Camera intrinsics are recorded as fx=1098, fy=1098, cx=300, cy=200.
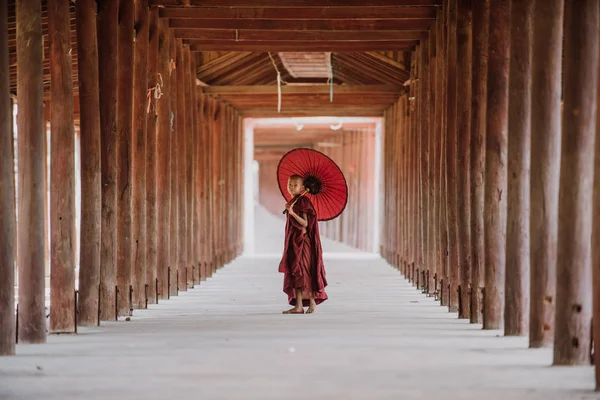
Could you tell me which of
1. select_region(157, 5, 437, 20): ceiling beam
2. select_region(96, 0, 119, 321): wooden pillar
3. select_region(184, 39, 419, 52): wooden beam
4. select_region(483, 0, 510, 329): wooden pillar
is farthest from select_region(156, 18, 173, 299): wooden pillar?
select_region(483, 0, 510, 329): wooden pillar

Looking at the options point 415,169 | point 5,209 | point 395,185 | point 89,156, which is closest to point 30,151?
point 5,209

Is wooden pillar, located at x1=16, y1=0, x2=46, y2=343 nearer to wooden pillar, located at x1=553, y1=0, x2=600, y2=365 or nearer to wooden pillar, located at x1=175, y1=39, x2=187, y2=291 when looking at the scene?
wooden pillar, located at x1=553, y1=0, x2=600, y2=365

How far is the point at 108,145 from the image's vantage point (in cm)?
982

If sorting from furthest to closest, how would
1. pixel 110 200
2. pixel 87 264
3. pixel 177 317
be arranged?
pixel 177 317, pixel 110 200, pixel 87 264

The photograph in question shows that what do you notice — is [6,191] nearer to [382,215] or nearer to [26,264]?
[26,264]

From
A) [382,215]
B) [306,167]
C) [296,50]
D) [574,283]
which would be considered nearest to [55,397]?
[574,283]

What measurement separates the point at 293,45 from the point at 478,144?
6.25 m

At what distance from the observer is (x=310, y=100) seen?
20.6 meters

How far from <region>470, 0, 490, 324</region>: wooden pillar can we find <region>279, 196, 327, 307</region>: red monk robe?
1.51m

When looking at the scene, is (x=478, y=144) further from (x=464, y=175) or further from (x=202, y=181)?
(x=202, y=181)

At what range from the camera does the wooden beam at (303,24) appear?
14.0 meters

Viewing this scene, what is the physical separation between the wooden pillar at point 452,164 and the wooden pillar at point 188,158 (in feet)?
15.5

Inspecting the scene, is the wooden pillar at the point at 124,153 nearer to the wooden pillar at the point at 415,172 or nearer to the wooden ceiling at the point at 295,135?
the wooden pillar at the point at 415,172

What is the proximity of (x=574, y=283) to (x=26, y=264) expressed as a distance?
12.2 ft
